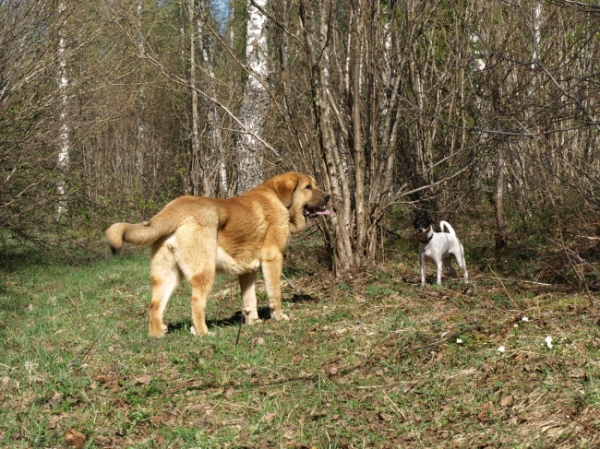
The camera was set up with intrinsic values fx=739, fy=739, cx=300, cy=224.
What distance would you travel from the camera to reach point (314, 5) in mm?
11773

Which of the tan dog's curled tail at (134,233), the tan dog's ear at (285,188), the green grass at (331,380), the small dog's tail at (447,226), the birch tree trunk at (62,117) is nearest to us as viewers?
the green grass at (331,380)

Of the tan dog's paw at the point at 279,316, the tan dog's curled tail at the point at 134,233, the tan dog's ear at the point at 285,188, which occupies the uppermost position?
the tan dog's ear at the point at 285,188

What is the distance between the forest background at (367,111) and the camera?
10.9 meters

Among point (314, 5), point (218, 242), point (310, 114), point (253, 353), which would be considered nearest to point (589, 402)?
point (253, 353)

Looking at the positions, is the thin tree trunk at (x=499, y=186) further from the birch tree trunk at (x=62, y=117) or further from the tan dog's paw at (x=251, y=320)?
the birch tree trunk at (x=62, y=117)

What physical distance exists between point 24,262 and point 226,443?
12311mm

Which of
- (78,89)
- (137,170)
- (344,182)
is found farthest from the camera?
(137,170)

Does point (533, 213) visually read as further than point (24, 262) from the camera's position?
No

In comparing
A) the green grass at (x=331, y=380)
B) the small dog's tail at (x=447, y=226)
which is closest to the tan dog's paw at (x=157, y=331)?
the green grass at (x=331, y=380)

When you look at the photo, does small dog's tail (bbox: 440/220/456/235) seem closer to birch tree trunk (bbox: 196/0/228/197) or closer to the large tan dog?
the large tan dog

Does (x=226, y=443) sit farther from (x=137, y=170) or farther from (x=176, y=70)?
(x=176, y=70)

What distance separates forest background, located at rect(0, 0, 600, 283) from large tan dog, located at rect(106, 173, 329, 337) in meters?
1.89

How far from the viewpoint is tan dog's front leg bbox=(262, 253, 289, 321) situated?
28.3 ft

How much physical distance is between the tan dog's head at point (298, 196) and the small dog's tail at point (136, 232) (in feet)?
5.97
